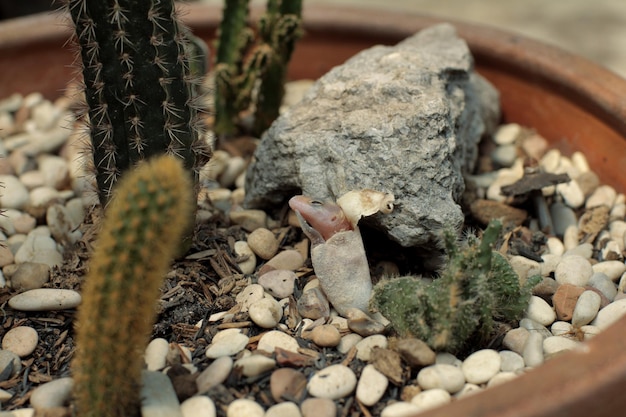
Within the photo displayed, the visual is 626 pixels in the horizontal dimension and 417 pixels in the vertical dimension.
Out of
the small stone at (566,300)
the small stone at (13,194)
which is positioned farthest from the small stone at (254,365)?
the small stone at (13,194)

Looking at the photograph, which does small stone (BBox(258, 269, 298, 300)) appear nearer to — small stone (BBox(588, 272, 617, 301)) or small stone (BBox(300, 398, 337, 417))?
small stone (BBox(300, 398, 337, 417))

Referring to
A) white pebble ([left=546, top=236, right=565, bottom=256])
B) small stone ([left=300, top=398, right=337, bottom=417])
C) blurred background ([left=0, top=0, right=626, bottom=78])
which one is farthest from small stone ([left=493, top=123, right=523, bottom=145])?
blurred background ([left=0, top=0, right=626, bottom=78])

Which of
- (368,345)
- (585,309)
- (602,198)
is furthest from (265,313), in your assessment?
(602,198)

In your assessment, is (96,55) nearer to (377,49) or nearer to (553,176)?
(377,49)

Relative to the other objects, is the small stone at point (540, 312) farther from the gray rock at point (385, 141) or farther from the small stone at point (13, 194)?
the small stone at point (13, 194)

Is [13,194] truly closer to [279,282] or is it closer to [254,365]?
[279,282]

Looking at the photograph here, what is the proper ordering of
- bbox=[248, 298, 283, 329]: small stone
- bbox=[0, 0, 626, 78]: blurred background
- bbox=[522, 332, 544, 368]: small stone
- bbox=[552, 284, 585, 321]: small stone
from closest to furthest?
bbox=[522, 332, 544, 368]: small stone, bbox=[248, 298, 283, 329]: small stone, bbox=[552, 284, 585, 321]: small stone, bbox=[0, 0, 626, 78]: blurred background
